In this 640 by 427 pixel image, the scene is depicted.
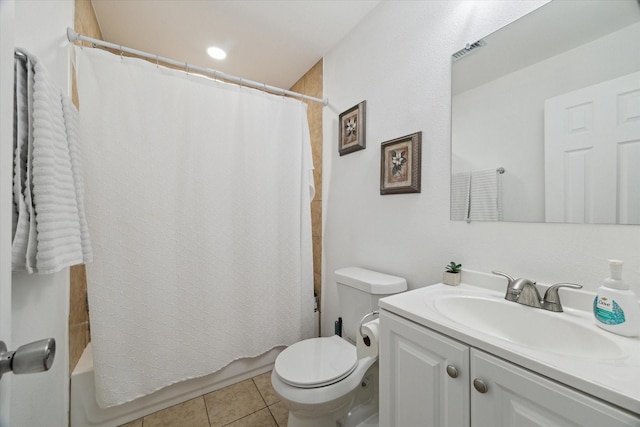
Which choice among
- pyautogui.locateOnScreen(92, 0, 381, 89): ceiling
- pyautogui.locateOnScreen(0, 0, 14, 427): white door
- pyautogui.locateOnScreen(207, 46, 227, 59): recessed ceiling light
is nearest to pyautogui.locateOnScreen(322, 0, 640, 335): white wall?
pyautogui.locateOnScreen(92, 0, 381, 89): ceiling

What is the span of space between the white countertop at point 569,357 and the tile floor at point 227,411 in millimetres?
1102

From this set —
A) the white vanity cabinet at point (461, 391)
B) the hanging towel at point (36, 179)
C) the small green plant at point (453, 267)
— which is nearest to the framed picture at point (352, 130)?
the small green plant at point (453, 267)

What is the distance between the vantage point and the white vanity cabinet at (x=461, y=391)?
0.50m

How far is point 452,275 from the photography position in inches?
41.6

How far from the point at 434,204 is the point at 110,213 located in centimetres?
158

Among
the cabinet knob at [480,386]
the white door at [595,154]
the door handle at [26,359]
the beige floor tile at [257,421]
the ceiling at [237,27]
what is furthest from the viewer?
the ceiling at [237,27]

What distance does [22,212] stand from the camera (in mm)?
695

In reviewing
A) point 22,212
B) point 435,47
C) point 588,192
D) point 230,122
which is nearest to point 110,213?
point 22,212

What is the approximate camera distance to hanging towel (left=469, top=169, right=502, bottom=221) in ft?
3.31

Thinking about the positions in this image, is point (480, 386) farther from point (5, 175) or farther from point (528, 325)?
point (5, 175)

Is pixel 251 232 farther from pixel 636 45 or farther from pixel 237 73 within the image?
pixel 636 45

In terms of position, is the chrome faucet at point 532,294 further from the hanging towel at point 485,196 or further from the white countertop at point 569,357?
the hanging towel at point 485,196

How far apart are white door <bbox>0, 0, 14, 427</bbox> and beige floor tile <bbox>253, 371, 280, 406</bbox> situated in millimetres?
1393

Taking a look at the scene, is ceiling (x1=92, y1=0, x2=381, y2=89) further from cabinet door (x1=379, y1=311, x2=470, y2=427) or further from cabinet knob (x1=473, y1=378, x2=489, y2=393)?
cabinet knob (x1=473, y1=378, x2=489, y2=393)
